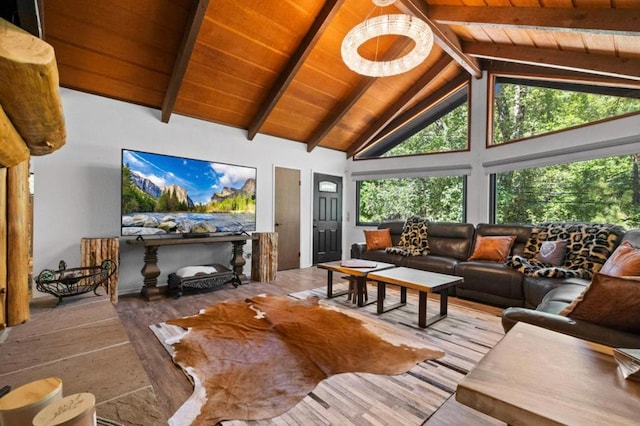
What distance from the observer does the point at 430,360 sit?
2148 mm

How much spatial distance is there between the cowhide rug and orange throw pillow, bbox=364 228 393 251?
74.1 inches

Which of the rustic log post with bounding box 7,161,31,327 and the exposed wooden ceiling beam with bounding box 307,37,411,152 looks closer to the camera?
the rustic log post with bounding box 7,161,31,327

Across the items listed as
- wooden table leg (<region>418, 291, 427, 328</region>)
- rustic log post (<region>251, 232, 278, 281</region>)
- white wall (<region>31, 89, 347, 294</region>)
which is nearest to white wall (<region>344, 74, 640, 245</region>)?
rustic log post (<region>251, 232, 278, 281</region>)

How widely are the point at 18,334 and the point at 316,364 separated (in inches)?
63.9

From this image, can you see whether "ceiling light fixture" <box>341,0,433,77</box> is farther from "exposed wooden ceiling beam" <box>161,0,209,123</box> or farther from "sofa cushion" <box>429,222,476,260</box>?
"sofa cushion" <box>429,222,476,260</box>

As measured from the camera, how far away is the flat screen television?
143 inches

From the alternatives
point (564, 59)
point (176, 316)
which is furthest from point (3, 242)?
point (564, 59)

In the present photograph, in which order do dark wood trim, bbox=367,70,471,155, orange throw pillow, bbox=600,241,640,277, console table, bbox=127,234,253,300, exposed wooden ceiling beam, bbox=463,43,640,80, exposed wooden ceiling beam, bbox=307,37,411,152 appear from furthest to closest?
dark wood trim, bbox=367,70,471,155 < exposed wooden ceiling beam, bbox=307,37,411,152 < console table, bbox=127,234,253,300 < exposed wooden ceiling beam, bbox=463,43,640,80 < orange throw pillow, bbox=600,241,640,277

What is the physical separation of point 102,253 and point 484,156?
5585mm

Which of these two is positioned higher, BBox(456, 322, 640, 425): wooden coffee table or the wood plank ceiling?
the wood plank ceiling

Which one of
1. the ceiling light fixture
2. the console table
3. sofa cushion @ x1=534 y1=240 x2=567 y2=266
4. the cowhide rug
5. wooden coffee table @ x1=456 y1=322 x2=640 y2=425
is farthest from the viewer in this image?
the console table

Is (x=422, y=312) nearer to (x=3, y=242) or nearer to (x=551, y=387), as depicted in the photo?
(x=551, y=387)

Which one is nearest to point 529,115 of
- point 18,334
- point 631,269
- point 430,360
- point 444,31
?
point 444,31

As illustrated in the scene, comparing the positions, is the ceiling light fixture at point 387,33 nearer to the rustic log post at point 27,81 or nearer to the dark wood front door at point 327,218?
the rustic log post at point 27,81
